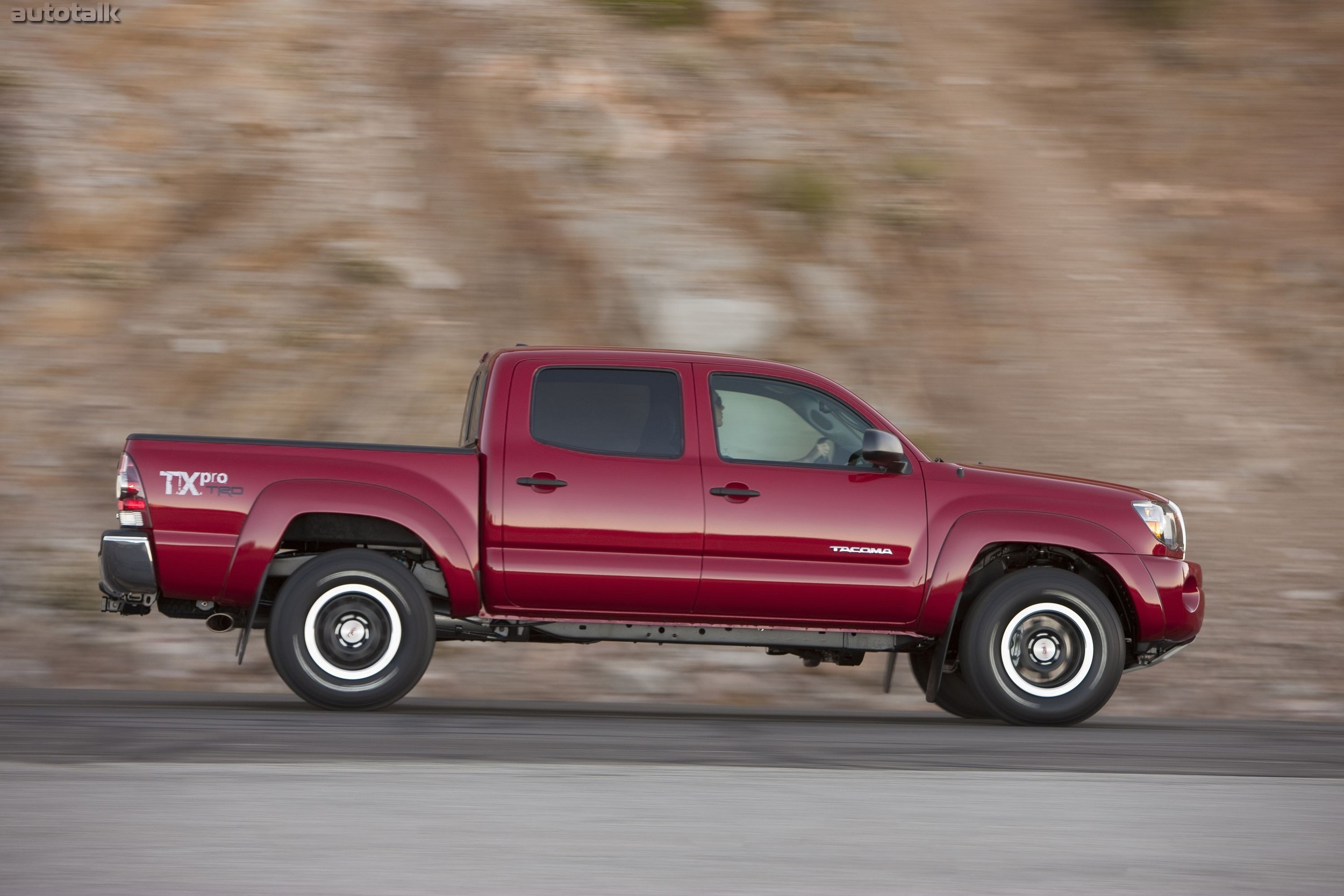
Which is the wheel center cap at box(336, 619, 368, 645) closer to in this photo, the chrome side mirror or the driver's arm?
the driver's arm

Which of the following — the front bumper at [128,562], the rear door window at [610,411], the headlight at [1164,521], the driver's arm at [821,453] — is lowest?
the front bumper at [128,562]

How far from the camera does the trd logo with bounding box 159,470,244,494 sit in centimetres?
759

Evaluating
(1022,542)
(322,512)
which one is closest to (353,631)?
(322,512)

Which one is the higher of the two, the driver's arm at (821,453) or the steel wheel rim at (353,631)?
the driver's arm at (821,453)

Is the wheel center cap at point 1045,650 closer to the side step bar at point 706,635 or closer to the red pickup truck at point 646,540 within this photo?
the red pickup truck at point 646,540

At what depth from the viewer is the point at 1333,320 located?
16234 mm

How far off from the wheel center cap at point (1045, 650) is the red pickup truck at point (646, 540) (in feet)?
0.05

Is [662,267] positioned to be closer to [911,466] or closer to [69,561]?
[69,561]

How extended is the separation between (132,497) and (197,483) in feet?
1.05

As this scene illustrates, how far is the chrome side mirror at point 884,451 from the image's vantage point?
788 centimetres

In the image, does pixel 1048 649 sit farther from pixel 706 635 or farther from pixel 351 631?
pixel 351 631

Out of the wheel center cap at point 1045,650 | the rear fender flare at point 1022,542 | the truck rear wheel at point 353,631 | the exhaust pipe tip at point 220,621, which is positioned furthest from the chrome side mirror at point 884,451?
the exhaust pipe tip at point 220,621

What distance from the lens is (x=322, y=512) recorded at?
25.5 ft

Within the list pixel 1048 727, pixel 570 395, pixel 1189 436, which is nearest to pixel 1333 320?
pixel 1189 436
